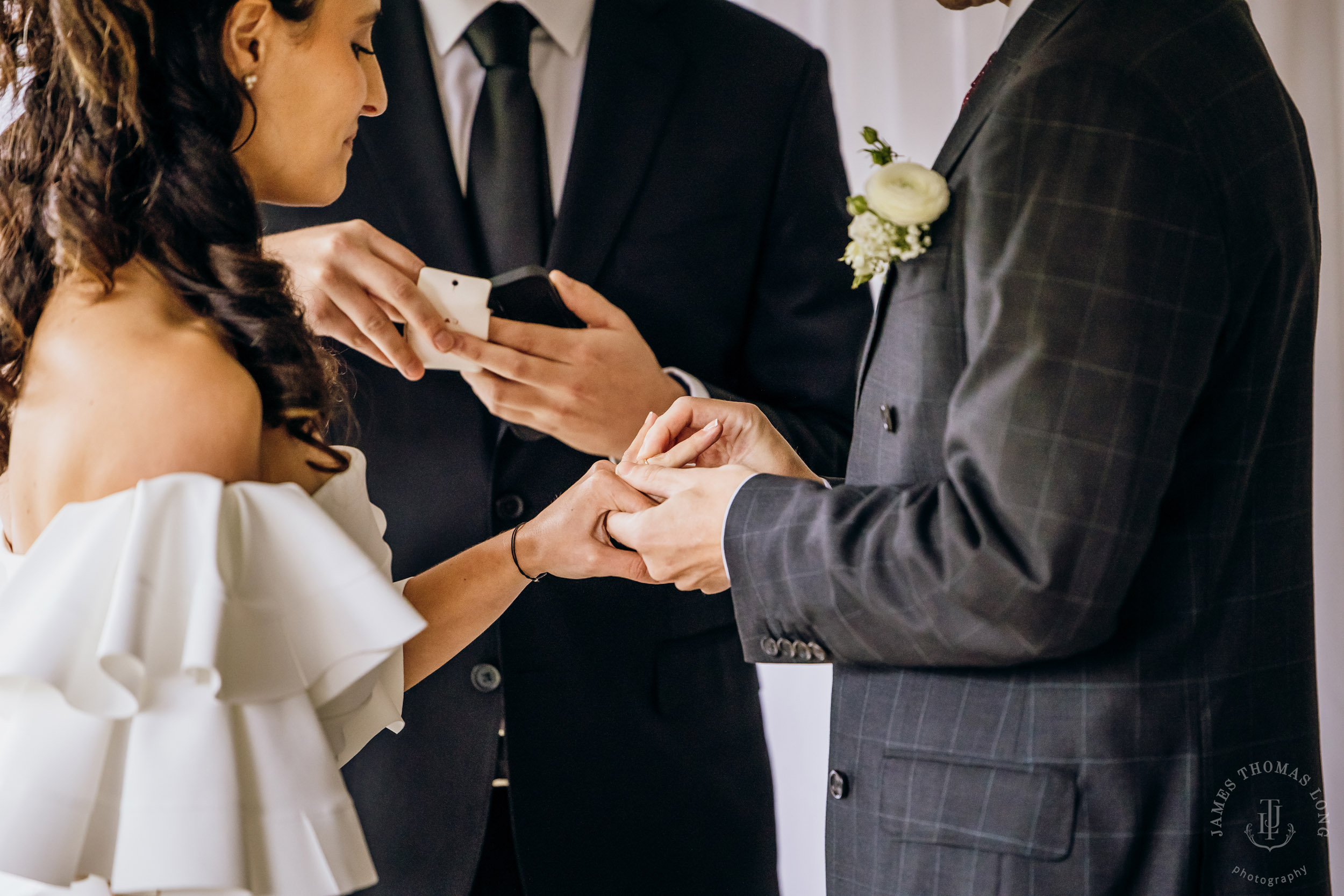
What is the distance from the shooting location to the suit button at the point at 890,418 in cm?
114

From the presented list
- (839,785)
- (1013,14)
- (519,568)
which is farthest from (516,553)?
(1013,14)

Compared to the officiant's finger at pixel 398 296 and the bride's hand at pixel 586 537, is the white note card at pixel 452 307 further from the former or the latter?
the bride's hand at pixel 586 537

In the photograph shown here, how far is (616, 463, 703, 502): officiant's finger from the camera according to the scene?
1.31 meters

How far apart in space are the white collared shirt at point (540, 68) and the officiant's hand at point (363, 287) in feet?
0.87

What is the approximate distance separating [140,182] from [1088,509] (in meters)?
0.97

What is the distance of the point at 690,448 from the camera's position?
4.65 feet

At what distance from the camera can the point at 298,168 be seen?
4.26ft

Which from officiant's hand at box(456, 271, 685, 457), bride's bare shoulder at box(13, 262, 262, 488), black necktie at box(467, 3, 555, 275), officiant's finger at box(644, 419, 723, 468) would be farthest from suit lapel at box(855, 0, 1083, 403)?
black necktie at box(467, 3, 555, 275)

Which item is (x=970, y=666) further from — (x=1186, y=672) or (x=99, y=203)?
(x=99, y=203)

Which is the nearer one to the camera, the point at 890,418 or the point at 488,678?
the point at 890,418

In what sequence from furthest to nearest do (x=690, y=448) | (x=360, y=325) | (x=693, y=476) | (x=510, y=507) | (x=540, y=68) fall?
(x=540, y=68)
(x=510, y=507)
(x=360, y=325)
(x=690, y=448)
(x=693, y=476)

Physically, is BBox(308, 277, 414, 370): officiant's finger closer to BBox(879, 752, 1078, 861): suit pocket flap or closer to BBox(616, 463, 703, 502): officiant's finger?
BBox(616, 463, 703, 502): officiant's finger

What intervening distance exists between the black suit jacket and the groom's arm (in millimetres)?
742

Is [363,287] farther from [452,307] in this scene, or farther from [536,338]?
[536,338]
